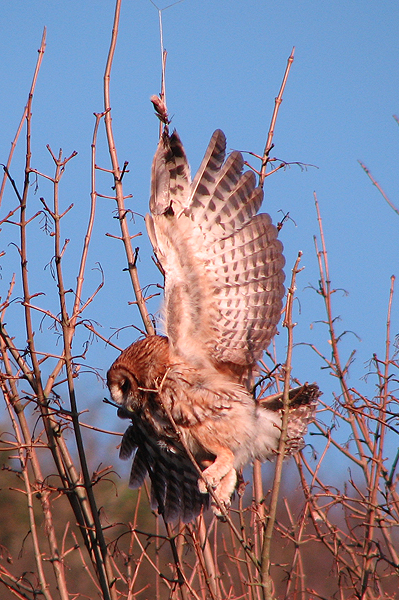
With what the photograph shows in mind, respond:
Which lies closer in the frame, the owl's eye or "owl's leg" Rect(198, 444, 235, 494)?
"owl's leg" Rect(198, 444, 235, 494)

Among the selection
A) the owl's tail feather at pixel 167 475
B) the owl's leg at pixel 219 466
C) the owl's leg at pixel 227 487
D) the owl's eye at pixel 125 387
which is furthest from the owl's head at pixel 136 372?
the owl's leg at pixel 227 487

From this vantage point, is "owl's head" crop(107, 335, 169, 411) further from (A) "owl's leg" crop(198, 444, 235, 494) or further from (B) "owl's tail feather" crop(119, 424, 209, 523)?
(A) "owl's leg" crop(198, 444, 235, 494)

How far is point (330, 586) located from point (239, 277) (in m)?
4.18

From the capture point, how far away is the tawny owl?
3.69 metres

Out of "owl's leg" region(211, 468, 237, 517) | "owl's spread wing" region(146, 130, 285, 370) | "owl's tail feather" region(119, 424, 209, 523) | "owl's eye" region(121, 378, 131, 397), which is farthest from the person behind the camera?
"owl's tail feather" region(119, 424, 209, 523)

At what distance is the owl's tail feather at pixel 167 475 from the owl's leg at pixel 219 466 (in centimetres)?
34

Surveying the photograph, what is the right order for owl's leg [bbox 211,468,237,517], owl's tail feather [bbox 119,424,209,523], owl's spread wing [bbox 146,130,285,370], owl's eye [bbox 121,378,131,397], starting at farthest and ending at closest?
owl's tail feather [bbox 119,424,209,523] → owl's eye [bbox 121,378,131,397] → owl's spread wing [bbox 146,130,285,370] → owl's leg [bbox 211,468,237,517]

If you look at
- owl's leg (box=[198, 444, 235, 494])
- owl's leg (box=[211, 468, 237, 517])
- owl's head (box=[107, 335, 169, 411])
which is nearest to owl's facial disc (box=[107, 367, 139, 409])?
owl's head (box=[107, 335, 169, 411])

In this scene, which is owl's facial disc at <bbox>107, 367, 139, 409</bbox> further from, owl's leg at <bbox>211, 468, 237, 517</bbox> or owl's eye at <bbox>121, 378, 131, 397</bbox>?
owl's leg at <bbox>211, 468, 237, 517</bbox>

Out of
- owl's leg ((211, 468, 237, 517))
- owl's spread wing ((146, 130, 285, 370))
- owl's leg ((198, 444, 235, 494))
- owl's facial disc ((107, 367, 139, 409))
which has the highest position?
owl's spread wing ((146, 130, 285, 370))

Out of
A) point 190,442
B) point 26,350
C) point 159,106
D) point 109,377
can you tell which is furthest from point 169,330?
point 159,106

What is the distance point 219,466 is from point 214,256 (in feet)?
3.93

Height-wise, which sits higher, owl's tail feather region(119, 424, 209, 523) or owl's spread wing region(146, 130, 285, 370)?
owl's spread wing region(146, 130, 285, 370)

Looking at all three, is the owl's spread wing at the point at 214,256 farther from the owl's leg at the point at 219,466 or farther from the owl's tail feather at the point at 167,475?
the owl's tail feather at the point at 167,475
